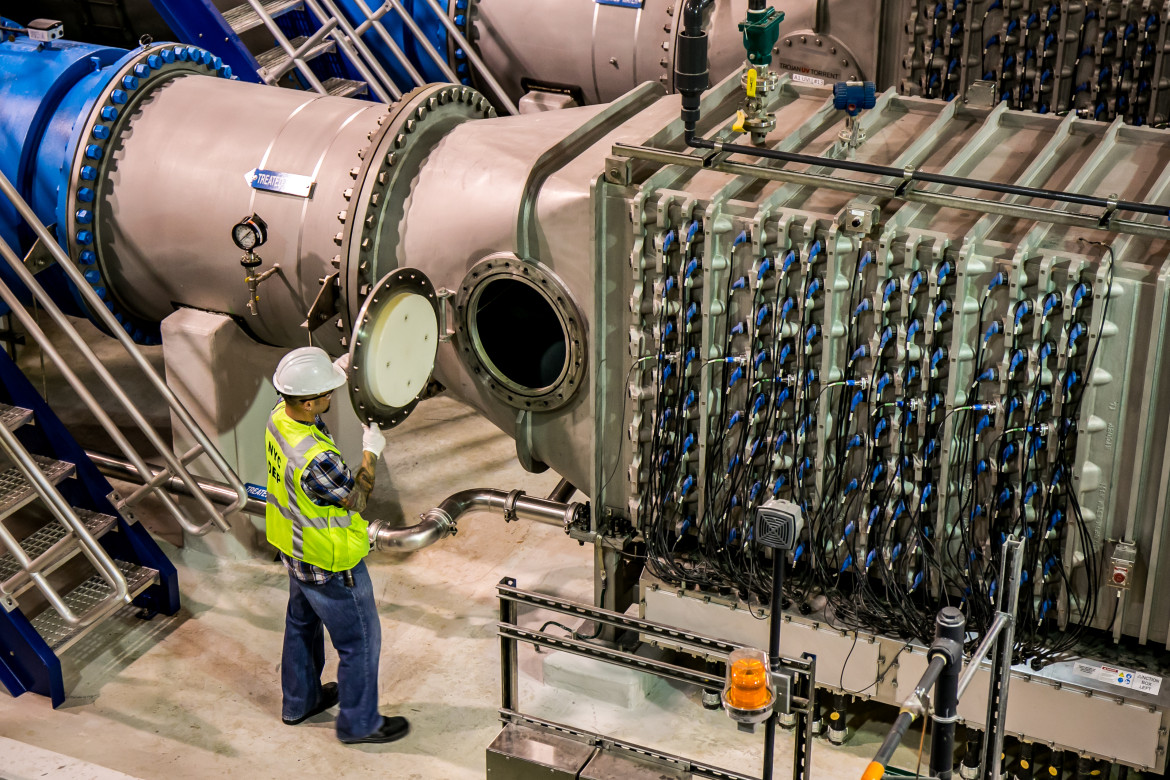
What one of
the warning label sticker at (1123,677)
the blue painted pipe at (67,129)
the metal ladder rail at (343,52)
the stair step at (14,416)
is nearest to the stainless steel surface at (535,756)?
the warning label sticker at (1123,677)

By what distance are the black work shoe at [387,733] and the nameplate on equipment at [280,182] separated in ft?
6.57

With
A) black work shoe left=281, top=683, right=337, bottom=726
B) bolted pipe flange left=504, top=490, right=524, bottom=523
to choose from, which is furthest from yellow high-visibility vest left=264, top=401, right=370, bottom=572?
bolted pipe flange left=504, top=490, right=524, bottom=523

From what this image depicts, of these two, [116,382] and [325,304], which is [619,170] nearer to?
[325,304]

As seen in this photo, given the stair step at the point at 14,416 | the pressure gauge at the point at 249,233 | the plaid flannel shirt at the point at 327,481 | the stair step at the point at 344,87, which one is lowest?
the stair step at the point at 14,416

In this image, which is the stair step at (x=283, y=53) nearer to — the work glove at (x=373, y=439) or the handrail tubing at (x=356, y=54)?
the handrail tubing at (x=356, y=54)

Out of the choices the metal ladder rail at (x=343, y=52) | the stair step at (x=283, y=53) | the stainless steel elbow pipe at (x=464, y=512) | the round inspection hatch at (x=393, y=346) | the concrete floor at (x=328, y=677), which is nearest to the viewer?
the round inspection hatch at (x=393, y=346)

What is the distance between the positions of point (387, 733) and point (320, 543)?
823 millimetres

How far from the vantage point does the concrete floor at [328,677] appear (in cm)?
534

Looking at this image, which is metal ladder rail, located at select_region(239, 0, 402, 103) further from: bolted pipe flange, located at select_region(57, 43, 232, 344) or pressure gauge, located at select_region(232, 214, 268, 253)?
pressure gauge, located at select_region(232, 214, 268, 253)

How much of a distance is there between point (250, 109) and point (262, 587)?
2.02m

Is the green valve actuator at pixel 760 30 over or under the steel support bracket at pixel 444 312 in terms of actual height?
over

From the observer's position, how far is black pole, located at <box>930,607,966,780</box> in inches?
136

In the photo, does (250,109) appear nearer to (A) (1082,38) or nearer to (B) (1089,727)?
(A) (1082,38)

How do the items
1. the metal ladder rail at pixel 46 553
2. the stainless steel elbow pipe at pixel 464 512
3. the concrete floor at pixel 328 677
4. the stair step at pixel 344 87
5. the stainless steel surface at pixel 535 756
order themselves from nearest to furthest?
the stainless steel surface at pixel 535 756 → the concrete floor at pixel 328 677 → the metal ladder rail at pixel 46 553 → the stainless steel elbow pipe at pixel 464 512 → the stair step at pixel 344 87
